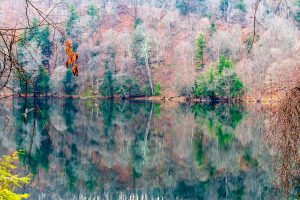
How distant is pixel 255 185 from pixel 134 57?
53370 mm

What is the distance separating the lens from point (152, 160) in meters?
21.6

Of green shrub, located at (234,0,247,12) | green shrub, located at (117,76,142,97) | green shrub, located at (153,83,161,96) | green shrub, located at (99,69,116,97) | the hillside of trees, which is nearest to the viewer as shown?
the hillside of trees

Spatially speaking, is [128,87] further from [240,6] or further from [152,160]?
[152,160]

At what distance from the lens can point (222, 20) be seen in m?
91.8

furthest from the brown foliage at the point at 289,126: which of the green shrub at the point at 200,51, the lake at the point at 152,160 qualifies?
the green shrub at the point at 200,51

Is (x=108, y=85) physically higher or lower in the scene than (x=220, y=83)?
lower

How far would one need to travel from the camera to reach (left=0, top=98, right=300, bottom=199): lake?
16250 mm

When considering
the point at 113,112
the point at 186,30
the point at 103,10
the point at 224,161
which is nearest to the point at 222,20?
the point at 186,30

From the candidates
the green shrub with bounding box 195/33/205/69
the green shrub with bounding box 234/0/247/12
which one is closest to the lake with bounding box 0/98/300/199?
the green shrub with bounding box 195/33/205/69

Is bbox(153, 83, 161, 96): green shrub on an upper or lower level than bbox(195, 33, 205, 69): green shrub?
lower

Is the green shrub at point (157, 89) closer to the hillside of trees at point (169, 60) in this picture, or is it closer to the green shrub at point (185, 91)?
the hillside of trees at point (169, 60)

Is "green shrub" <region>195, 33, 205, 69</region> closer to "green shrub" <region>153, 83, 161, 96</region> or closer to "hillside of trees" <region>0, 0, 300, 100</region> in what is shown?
"hillside of trees" <region>0, 0, 300, 100</region>

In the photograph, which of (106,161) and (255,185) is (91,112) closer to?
(106,161)

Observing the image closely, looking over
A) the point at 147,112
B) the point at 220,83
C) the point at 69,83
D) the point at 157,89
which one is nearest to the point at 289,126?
the point at 147,112
